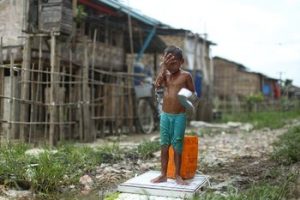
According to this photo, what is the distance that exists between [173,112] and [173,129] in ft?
0.63

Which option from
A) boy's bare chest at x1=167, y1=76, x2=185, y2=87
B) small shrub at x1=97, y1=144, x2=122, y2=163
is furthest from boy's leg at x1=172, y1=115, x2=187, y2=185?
small shrub at x1=97, y1=144, x2=122, y2=163

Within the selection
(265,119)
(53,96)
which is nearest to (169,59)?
(53,96)

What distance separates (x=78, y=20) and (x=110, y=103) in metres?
2.49

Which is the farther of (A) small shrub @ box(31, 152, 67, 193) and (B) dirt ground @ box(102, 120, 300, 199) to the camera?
(B) dirt ground @ box(102, 120, 300, 199)

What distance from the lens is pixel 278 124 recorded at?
58.3ft

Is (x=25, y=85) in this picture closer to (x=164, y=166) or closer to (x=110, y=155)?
(x=110, y=155)

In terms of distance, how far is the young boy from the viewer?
17.1 ft

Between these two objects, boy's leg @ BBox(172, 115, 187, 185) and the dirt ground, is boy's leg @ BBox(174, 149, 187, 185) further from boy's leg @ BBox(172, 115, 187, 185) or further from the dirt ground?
the dirt ground

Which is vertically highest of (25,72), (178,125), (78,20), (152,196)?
(78,20)

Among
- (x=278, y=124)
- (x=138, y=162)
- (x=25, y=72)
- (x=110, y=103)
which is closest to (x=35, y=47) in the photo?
(x=25, y=72)

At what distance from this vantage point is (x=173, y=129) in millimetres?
5277

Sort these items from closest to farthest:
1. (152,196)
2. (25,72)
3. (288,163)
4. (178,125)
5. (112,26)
Result: (152,196), (178,125), (288,163), (25,72), (112,26)

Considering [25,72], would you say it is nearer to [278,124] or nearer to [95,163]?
[95,163]

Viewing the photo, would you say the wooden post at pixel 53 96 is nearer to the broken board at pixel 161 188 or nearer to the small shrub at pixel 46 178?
the small shrub at pixel 46 178
